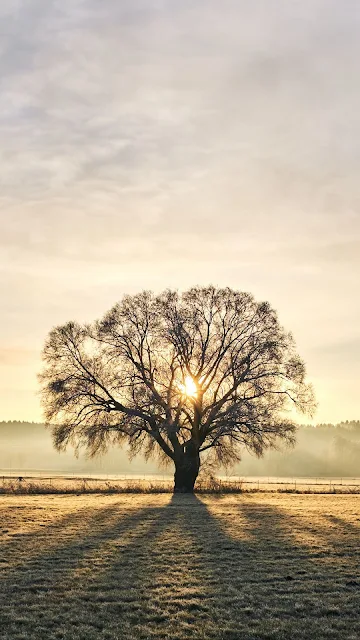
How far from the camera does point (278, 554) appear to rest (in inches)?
742

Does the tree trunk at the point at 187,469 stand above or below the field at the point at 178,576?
above

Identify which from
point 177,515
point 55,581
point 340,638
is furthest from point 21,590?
point 177,515

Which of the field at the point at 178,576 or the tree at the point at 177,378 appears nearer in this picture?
the field at the point at 178,576

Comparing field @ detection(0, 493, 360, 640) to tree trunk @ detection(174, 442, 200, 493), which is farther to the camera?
tree trunk @ detection(174, 442, 200, 493)

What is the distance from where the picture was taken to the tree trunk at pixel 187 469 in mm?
43844

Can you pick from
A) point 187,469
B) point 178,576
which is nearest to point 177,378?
point 187,469

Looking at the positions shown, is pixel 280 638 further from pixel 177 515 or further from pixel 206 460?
pixel 206 460

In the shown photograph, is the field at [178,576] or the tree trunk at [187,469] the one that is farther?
the tree trunk at [187,469]

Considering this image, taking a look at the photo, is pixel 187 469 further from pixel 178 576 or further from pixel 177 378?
pixel 178 576

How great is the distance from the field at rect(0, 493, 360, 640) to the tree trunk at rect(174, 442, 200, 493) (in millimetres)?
14188

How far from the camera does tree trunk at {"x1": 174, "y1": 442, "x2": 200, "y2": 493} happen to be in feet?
144

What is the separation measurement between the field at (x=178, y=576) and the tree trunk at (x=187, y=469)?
14188mm

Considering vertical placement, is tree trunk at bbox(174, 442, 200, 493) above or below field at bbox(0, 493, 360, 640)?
above

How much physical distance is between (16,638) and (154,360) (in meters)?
33.8
